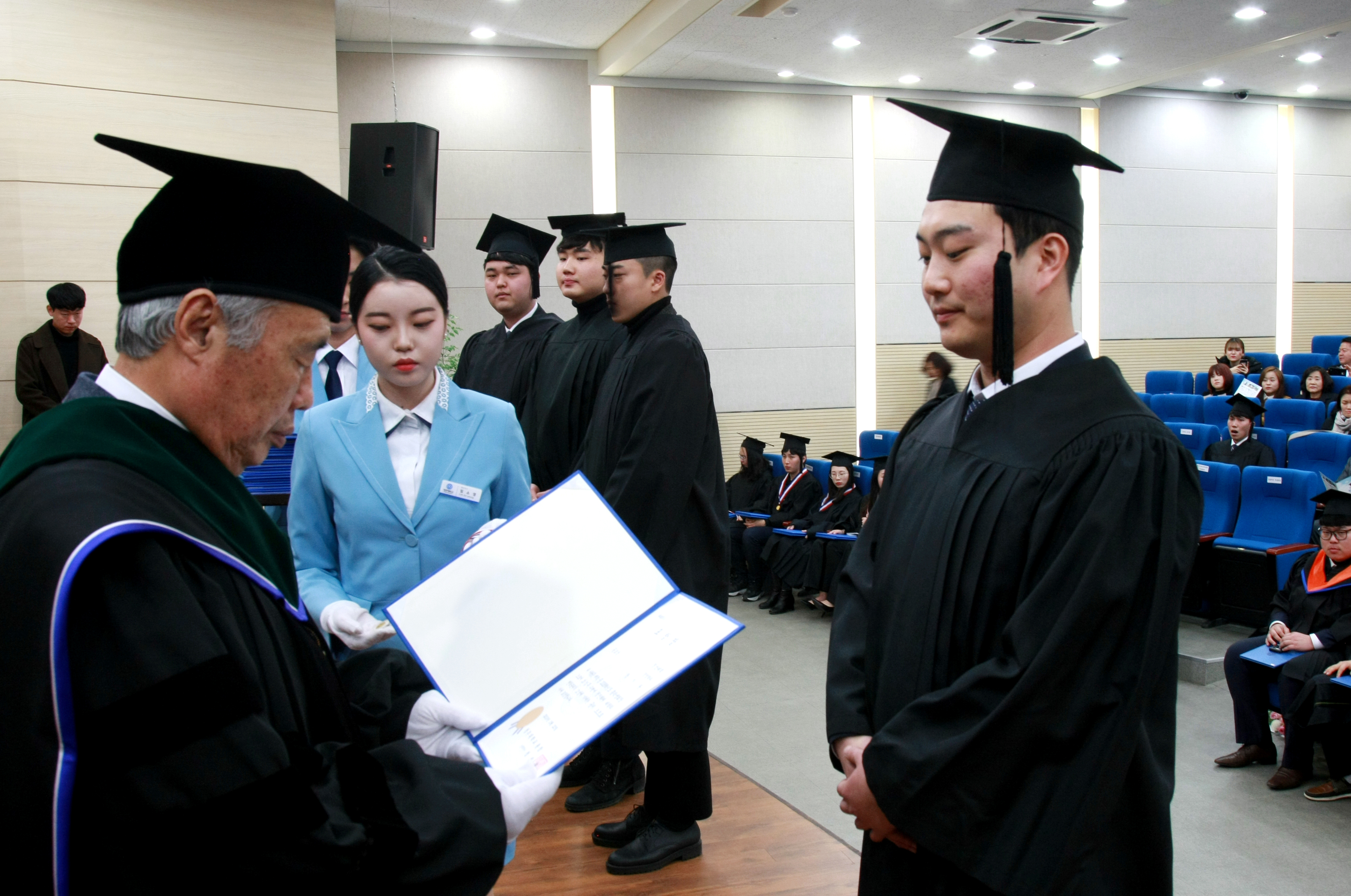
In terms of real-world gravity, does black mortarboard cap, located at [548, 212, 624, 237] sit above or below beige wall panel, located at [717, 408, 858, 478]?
above

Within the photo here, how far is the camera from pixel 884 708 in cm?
160

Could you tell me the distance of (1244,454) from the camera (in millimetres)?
7848

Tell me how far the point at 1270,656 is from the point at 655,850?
3162mm

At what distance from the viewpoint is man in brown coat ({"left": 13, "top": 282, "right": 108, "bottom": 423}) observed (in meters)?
6.69

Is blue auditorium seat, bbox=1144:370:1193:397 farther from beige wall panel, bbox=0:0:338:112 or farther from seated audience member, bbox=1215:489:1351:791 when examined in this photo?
beige wall panel, bbox=0:0:338:112

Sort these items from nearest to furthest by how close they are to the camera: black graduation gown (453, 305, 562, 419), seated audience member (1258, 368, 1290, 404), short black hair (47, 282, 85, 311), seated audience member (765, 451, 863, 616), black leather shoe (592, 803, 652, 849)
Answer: black leather shoe (592, 803, 652, 849) → black graduation gown (453, 305, 562, 419) → short black hair (47, 282, 85, 311) → seated audience member (765, 451, 863, 616) → seated audience member (1258, 368, 1290, 404)

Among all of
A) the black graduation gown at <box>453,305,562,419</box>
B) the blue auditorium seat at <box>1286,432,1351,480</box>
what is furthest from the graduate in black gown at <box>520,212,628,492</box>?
the blue auditorium seat at <box>1286,432,1351,480</box>

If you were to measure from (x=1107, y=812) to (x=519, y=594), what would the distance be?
87cm

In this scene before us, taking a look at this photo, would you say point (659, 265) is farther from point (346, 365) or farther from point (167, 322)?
point (167, 322)

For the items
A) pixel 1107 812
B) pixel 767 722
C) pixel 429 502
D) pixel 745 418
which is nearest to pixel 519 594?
pixel 429 502

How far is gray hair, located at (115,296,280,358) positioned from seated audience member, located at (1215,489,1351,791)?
4563 millimetres

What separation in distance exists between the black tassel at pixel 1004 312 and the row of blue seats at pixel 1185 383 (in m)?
11.1

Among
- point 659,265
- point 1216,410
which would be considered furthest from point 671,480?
point 1216,410

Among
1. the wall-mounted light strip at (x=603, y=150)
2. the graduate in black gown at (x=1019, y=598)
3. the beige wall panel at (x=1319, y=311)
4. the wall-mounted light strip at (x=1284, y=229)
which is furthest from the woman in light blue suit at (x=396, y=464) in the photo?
the beige wall panel at (x=1319, y=311)
